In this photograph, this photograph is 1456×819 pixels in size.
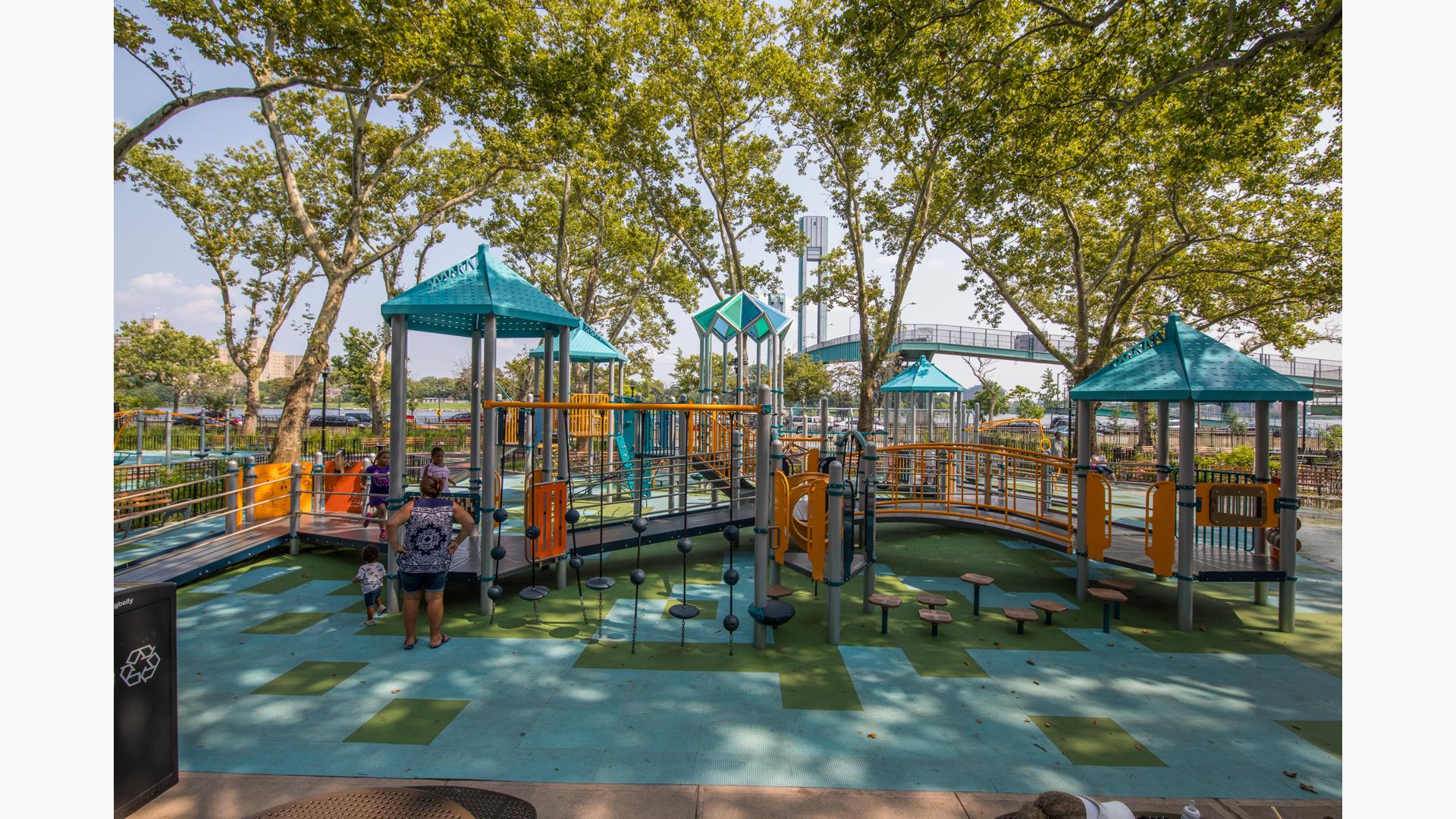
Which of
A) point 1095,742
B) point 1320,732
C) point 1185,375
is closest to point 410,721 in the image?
point 1095,742

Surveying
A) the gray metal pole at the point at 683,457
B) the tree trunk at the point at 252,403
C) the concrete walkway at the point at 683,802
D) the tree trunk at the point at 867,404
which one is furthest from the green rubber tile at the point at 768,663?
the tree trunk at the point at 252,403

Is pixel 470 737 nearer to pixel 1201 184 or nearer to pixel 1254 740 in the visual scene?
pixel 1254 740

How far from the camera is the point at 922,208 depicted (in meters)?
17.9

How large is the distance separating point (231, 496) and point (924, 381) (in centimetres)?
1579

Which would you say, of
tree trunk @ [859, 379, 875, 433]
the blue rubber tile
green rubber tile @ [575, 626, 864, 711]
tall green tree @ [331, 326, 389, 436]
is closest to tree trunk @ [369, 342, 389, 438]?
tall green tree @ [331, 326, 389, 436]

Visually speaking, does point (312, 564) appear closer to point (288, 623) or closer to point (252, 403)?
point (288, 623)

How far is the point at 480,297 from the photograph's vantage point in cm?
732

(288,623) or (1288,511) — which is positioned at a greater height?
(1288,511)

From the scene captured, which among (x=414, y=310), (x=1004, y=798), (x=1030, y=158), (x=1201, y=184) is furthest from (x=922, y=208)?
(x=1004, y=798)

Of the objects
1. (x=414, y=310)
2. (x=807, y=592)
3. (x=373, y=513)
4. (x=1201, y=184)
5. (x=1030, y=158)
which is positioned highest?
(x=1201, y=184)

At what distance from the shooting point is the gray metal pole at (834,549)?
6.25 metres

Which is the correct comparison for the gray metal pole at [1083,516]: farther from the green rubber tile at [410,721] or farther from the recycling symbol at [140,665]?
the recycling symbol at [140,665]

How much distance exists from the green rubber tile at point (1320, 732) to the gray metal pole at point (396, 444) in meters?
8.34

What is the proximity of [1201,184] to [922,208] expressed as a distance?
8422 mm
